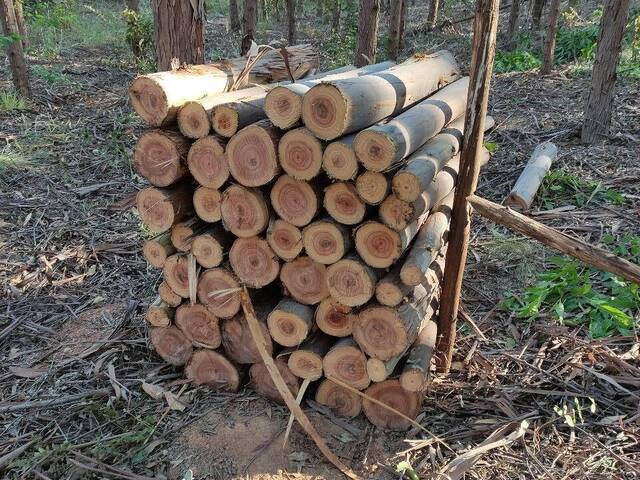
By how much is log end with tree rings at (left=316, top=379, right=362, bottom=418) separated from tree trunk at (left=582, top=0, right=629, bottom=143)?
17.4 feet

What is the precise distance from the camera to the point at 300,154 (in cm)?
274

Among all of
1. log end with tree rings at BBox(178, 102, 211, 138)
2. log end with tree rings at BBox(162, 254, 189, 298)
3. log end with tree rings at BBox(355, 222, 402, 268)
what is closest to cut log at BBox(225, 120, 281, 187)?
log end with tree rings at BBox(178, 102, 211, 138)

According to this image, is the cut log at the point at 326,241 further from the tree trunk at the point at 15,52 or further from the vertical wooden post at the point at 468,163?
the tree trunk at the point at 15,52

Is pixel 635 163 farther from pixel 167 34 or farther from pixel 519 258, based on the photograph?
pixel 167 34

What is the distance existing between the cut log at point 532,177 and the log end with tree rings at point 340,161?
10.1 ft

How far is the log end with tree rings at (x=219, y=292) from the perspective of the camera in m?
3.17

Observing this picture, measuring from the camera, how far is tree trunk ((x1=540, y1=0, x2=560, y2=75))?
8.91 meters

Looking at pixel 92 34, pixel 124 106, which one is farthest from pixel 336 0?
pixel 124 106

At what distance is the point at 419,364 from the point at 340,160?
1248 mm

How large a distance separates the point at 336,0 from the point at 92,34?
654cm

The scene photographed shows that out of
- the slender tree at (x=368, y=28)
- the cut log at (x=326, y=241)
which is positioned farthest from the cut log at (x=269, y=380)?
the slender tree at (x=368, y=28)

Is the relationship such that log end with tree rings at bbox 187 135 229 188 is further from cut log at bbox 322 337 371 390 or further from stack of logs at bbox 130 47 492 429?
cut log at bbox 322 337 371 390

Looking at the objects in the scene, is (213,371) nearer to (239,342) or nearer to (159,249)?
(239,342)

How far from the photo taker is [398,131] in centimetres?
271
